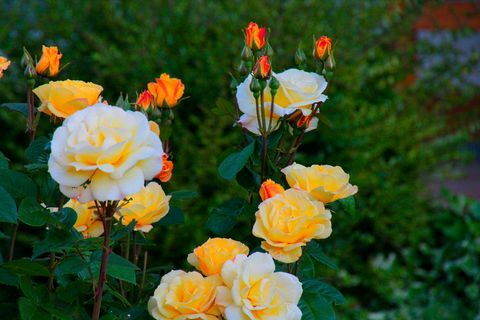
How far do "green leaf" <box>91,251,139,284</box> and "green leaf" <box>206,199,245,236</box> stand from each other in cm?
24

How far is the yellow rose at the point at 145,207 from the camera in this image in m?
1.23

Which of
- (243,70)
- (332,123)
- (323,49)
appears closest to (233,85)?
(243,70)

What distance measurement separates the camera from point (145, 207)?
123 centimetres

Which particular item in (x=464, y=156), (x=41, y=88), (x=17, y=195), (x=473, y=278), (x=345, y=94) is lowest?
(x=473, y=278)

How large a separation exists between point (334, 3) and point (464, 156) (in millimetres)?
903

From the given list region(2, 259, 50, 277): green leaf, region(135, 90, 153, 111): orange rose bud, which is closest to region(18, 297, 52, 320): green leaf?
region(2, 259, 50, 277): green leaf

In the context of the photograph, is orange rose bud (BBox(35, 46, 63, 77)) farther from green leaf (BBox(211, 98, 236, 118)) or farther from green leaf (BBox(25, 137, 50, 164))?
green leaf (BBox(211, 98, 236, 118))

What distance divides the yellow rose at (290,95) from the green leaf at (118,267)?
1.02 ft

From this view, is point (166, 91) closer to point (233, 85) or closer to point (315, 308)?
point (233, 85)

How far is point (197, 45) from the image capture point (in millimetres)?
3443

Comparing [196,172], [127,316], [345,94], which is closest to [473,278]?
[345,94]

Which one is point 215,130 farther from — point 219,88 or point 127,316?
point 127,316

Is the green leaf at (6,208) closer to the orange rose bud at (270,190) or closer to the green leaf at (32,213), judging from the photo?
the green leaf at (32,213)

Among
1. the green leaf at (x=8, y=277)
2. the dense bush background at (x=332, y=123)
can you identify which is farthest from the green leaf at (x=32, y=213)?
the dense bush background at (x=332, y=123)
